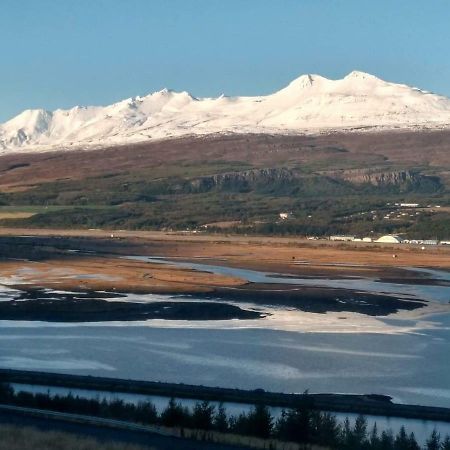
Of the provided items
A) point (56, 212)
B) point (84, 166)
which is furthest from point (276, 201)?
point (84, 166)

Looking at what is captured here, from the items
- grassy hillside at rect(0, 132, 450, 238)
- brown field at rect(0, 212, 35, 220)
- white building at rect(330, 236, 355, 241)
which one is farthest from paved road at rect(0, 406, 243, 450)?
brown field at rect(0, 212, 35, 220)

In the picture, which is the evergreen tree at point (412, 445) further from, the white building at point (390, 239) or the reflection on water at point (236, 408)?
the white building at point (390, 239)

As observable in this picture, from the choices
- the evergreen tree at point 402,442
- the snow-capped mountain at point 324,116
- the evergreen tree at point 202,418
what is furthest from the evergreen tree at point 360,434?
the snow-capped mountain at point 324,116

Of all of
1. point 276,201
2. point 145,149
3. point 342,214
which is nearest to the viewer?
point 342,214

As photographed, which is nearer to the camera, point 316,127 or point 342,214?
point 342,214

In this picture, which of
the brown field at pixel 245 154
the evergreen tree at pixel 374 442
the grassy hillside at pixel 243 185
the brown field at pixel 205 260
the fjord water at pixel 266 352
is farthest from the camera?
the brown field at pixel 245 154

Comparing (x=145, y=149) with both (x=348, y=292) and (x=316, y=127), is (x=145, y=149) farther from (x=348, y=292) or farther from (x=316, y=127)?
(x=348, y=292)

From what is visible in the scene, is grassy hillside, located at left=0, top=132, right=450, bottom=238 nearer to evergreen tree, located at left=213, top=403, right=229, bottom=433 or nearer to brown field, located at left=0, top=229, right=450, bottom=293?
brown field, located at left=0, top=229, right=450, bottom=293
